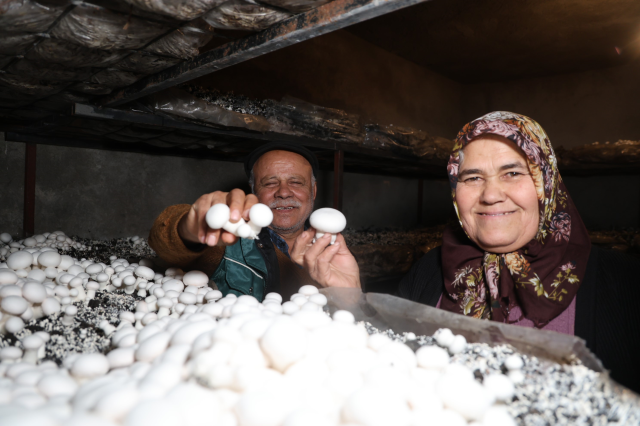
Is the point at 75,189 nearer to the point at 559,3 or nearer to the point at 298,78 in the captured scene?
the point at 298,78

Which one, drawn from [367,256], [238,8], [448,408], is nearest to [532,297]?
[448,408]

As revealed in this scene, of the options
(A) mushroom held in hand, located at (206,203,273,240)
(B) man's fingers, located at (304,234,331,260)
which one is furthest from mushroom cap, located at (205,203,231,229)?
(B) man's fingers, located at (304,234,331,260)

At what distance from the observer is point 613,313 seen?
3.29ft

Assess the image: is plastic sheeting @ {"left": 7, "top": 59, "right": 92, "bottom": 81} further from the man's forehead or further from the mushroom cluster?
the man's forehead

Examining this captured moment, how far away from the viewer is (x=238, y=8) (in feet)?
2.48

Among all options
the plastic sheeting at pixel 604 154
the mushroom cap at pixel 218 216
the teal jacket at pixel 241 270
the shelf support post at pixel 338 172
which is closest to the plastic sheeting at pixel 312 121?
the shelf support post at pixel 338 172

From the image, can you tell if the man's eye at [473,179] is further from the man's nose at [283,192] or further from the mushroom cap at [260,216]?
the man's nose at [283,192]

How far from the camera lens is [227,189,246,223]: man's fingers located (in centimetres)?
82

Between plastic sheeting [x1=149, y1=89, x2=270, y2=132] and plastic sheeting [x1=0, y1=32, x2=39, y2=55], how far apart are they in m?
0.69

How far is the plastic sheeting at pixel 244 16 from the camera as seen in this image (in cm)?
75

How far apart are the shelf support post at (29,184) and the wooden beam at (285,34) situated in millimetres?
1830

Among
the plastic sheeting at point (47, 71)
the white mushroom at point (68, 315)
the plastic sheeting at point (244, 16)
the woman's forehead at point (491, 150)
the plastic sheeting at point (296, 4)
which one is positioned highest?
the plastic sheeting at point (296, 4)

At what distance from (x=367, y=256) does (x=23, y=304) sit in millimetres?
2663

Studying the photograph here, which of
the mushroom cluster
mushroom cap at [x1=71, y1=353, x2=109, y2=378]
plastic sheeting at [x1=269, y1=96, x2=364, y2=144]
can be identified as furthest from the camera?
plastic sheeting at [x1=269, y1=96, x2=364, y2=144]
